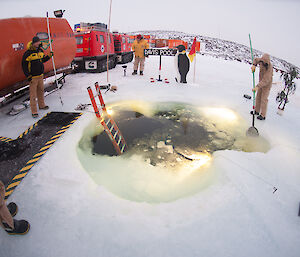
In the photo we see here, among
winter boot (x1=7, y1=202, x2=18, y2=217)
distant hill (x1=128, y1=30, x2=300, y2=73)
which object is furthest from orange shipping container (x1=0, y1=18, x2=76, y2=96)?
distant hill (x1=128, y1=30, x2=300, y2=73)

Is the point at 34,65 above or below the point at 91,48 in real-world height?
below

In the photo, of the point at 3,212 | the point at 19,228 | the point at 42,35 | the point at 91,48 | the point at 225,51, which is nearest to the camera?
the point at 3,212

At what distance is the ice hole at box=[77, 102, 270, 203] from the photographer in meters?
2.73

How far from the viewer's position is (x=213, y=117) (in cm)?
500

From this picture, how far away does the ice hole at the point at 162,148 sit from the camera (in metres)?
2.73

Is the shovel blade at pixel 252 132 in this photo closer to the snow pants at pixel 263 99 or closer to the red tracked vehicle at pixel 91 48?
the snow pants at pixel 263 99

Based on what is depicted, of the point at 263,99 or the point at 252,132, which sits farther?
the point at 263,99

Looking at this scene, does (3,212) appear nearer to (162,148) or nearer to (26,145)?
(26,145)

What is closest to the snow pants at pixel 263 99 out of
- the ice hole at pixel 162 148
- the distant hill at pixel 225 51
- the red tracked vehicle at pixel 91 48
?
the ice hole at pixel 162 148

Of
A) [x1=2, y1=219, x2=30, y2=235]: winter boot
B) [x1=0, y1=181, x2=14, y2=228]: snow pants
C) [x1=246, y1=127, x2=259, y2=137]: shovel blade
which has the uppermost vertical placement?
[x1=0, y1=181, x2=14, y2=228]: snow pants

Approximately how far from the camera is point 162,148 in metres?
3.61

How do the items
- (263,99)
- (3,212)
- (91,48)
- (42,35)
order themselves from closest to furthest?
1. (3,212)
2. (263,99)
3. (42,35)
4. (91,48)

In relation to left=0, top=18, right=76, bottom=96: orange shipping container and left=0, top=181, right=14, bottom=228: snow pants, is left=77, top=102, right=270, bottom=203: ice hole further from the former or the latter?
left=0, top=18, right=76, bottom=96: orange shipping container

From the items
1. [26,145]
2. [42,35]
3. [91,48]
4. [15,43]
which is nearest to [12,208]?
[26,145]
